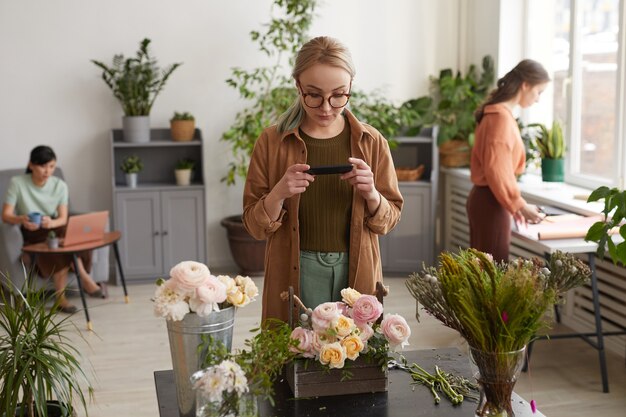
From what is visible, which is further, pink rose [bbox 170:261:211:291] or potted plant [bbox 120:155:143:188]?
potted plant [bbox 120:155:143:188]

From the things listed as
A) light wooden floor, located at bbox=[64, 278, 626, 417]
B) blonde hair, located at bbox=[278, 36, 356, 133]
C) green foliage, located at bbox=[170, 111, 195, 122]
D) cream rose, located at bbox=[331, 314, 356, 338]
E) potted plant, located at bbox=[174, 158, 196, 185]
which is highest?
blonde hair, located at bbox=[278, 36, 356, 133]

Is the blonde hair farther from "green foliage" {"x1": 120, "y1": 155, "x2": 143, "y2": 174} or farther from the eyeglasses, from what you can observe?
"green foliage" {"x1": 120, "y1": 155, "x2": 143, "y2": 174}

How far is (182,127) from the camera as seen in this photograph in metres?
6.35

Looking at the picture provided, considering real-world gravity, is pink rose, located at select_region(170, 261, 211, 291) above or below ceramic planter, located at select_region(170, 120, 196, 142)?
below

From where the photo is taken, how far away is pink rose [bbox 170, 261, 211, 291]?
195 centimetres

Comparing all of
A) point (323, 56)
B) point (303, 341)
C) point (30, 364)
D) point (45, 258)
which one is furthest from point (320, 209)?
point (45, 258)

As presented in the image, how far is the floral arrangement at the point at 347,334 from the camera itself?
6.91 ft

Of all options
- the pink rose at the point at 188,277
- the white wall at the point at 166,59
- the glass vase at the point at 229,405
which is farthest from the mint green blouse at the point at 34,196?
the glass vase at the point at 229,405

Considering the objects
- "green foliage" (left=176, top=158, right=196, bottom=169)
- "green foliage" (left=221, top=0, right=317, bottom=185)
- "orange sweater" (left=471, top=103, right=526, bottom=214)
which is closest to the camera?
"orange sweater" (left=471, top=103, right=526, bottom=214)

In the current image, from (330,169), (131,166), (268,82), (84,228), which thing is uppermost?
(268,82)

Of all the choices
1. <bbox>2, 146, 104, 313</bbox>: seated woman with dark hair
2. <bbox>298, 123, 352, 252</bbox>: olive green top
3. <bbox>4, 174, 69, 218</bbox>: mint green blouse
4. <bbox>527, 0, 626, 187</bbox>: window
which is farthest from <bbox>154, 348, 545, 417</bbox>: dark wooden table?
<bbox>4, 174, 69, 218</bbox>: mint green blouse

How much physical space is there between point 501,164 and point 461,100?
2.38 metres

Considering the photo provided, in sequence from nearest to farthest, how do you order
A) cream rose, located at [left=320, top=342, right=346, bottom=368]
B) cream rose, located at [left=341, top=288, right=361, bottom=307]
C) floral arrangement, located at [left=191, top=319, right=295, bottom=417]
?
floral arrangement, located at [left=191, top=319, right=295, bottom=417] < cream rose, located at [left=320, top=342, right=346, bottom=368] < cream rose, located at [left=341, top=288, right=361, bottom=307]

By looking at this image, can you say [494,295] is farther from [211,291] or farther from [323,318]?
[211,291]
